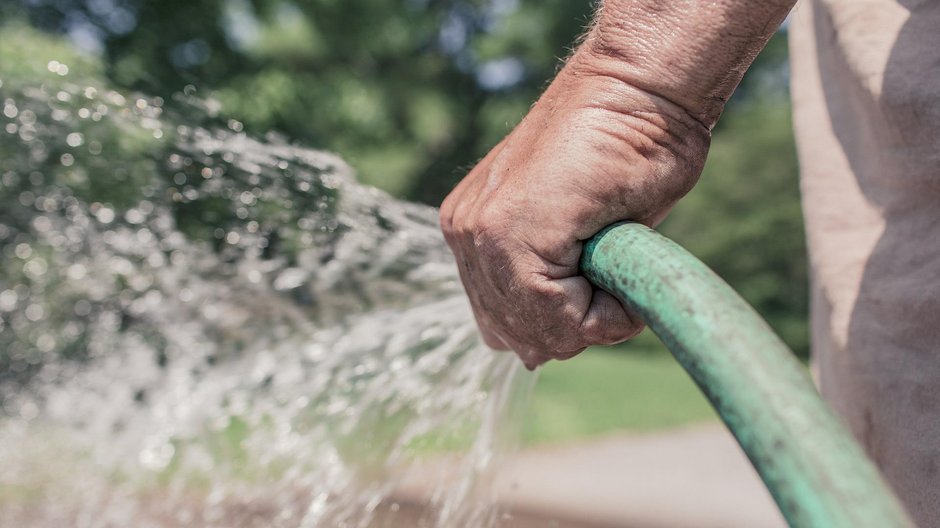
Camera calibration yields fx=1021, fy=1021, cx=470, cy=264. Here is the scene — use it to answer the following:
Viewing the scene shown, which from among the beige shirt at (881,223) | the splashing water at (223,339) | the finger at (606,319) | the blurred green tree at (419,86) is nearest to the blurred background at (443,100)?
the blurred green tree at (419,86)

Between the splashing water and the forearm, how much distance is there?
2.63 ft

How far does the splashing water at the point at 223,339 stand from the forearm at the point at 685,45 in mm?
803

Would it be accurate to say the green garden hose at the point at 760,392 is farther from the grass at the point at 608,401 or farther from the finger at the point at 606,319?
the grass at the point at 608,401

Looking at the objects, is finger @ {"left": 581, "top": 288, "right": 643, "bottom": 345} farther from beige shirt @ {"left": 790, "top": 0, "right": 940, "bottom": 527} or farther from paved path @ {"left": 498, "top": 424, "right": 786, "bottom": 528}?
paved path @ {"left": 498, "top": 424, "right": 786, "bottom": 528}

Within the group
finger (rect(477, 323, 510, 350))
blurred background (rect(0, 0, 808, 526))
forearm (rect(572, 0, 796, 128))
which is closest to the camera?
forearm (rect(572, 0, 796, 128))

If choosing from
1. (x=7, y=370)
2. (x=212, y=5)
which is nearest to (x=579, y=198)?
(x=7, y=370)

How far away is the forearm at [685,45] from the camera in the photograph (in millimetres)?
1188

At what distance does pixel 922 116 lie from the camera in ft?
4.94

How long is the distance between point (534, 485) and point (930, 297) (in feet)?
18.3

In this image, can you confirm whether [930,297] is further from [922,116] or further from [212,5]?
[212,5]

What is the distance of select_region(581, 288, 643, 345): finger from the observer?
125 cm

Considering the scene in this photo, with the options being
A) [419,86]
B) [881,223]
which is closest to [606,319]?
[881,223]

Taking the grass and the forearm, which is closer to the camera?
the forearm

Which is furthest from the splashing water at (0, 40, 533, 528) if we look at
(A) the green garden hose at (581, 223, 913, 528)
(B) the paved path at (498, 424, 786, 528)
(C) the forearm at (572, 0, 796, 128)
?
(B) the paved path at (498, 424, 786, 528)
